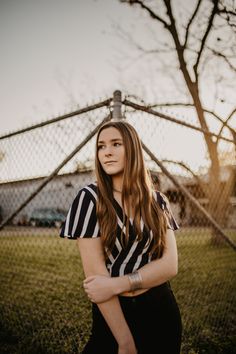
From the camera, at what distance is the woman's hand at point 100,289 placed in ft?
4.43

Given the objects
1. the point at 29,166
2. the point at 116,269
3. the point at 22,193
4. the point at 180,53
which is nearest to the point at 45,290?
the point at 22,193

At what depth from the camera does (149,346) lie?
1505 mm

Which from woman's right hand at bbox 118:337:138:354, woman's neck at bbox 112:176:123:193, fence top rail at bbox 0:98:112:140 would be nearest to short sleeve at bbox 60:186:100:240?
woman's neck at bbox 112:176:123:193

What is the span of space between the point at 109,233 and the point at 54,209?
8.97 ft

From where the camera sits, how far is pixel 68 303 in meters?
4.50

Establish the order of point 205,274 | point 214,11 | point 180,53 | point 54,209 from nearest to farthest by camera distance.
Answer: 1. point 54,209
2. point 205,274
3. point 214,11
4. point 180,53

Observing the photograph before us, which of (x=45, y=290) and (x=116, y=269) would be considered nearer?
(x=116, y=269)

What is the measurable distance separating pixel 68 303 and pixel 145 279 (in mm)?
3529

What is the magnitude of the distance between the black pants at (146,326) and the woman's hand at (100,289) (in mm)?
166

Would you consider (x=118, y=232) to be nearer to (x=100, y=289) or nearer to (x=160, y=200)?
(x=100, y=289)

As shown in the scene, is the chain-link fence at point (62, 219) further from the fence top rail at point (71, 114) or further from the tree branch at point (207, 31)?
the tree branch at point (207, 31)

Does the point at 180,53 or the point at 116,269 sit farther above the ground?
the point at 180,53

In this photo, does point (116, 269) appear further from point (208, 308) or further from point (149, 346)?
point (208, 308)

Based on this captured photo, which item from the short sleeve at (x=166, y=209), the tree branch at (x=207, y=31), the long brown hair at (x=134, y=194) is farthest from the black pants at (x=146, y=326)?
the tree branch at (x=207, y=31)
